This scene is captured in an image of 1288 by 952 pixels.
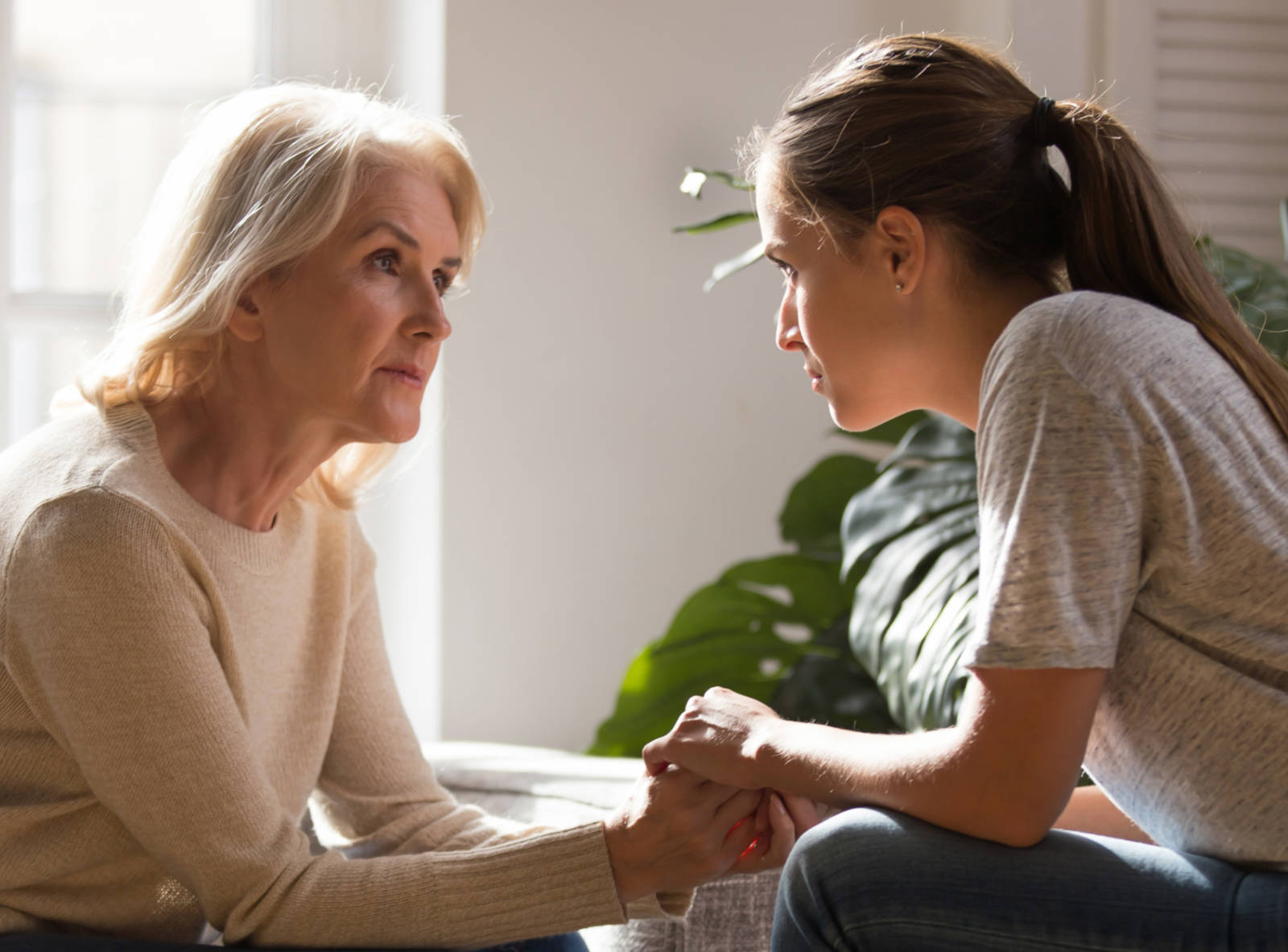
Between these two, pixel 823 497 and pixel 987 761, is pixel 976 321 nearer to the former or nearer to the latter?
pixel 987 761

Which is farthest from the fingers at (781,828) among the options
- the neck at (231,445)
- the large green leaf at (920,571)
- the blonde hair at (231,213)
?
the blonde hair at (231,213)

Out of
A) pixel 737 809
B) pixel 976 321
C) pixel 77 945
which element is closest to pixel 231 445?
pixel 77 945

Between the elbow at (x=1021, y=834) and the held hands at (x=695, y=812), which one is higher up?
the elbow at (x=1021, y=834)

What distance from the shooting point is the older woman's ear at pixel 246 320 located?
1292mm

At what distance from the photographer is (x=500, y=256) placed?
224 centimetres

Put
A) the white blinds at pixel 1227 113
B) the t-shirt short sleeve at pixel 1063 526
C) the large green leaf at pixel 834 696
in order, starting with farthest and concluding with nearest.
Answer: the white blinds at pixel 1227 113 → the large green leaf at pixel 834 696 → the t-shirt short sleeve at pixel 1063 526

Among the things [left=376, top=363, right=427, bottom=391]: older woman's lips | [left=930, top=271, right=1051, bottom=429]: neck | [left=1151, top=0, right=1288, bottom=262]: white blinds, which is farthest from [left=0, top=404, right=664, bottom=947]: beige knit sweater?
[left=1151, top=0, right=1288, bottom=262]: white blinds

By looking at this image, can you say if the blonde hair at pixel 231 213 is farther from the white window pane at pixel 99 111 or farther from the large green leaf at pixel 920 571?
the white window pane at pixel 99 111

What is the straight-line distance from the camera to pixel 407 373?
4.40 feet

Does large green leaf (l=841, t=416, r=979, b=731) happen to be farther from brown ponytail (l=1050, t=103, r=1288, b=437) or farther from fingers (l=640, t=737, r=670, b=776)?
brown ponytail (l=1050, t=103, r=1288, b=437)

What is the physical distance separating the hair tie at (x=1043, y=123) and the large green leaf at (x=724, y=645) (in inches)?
37.5

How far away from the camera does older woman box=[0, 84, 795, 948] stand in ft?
3.57

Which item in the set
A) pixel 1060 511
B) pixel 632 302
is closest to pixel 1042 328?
pixel 1060 511

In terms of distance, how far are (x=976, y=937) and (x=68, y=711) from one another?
2.38ft
